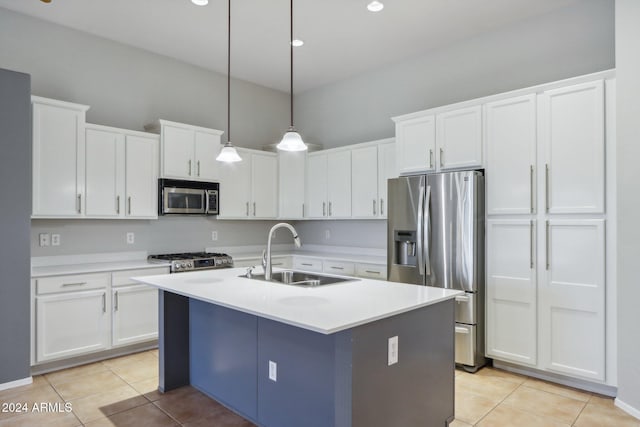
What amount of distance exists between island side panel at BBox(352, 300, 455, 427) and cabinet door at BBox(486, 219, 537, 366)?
1119 millimetres

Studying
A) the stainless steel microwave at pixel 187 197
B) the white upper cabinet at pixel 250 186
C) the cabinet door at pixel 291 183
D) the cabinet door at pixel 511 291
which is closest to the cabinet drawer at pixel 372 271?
the cabinet door at pixel 511 291

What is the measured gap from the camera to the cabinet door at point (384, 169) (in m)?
4.34

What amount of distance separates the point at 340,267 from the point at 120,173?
2446mm

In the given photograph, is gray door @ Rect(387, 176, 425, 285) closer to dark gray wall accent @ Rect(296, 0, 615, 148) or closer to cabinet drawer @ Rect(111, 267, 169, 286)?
dark gray wall accent @ Rect(296, 0, 615, 148)

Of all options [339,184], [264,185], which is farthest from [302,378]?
[264,185]

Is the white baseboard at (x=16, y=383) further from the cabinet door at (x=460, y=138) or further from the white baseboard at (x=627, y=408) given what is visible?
the white baseboard at (x=627, y=408)

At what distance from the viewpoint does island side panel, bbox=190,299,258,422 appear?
2.45 m

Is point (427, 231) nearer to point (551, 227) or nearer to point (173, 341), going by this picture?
point (551, 227)

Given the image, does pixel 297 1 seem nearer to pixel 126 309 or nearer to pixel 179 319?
pixel 179 319

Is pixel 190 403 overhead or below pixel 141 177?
Result: below

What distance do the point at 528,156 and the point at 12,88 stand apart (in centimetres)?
401

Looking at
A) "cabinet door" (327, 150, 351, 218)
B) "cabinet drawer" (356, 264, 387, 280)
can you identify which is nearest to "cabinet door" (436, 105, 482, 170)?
"cabinet drawer" (356, 264, 387, 280)

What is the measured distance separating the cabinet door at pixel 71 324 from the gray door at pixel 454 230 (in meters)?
2.90

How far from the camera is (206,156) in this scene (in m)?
4.54
